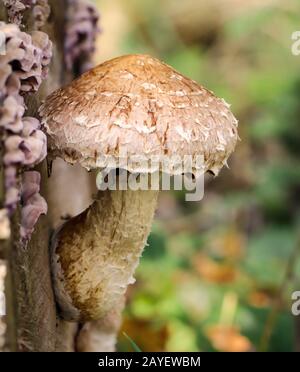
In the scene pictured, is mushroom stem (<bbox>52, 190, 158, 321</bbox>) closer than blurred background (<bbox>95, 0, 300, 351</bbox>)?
Yes

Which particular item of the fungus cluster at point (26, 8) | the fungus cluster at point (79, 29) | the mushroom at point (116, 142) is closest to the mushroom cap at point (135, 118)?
the mushroom at point (116, 142)

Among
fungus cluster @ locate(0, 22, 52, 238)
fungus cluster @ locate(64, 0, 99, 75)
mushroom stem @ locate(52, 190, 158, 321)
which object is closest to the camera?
fungus cluster @ locate(0, 22, 52, 238)

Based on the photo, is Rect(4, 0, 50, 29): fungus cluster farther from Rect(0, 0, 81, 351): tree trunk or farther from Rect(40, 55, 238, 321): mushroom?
Rect(40, 55, 238, 321): mushroom

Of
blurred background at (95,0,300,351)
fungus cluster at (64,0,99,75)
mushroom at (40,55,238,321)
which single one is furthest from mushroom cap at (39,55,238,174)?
blurred background at (95,0,300,351)

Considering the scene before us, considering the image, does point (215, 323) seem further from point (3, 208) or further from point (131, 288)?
point (3, 208)

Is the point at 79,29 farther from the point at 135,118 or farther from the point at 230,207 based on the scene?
the point at 230,207

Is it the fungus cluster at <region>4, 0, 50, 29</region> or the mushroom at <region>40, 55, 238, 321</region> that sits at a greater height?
the fungus cluster at <region>4, 0, 50, 29</region>
